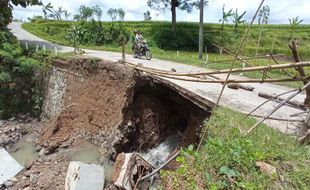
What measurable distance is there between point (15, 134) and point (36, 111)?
1.84 m

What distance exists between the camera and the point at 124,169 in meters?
7.08

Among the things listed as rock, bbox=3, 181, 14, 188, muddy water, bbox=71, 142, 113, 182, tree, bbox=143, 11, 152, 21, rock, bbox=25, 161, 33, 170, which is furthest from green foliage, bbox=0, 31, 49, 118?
tree, bbox=143, 11, 152, 21

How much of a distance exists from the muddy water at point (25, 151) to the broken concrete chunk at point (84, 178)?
3458 mm

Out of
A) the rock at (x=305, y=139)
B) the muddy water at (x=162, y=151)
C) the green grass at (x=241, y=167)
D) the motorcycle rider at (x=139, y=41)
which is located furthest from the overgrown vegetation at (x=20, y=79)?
the rock at (x=305, y=139)

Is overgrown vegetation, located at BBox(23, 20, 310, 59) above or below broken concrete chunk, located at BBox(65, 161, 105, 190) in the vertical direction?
above

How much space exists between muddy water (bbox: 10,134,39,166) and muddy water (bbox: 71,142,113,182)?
1.71 metres

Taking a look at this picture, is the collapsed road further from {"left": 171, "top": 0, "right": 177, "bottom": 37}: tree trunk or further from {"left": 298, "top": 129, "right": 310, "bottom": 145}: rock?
{"left": 171, "top": 0, "right": 177, "bottom": 37}: tree trunk

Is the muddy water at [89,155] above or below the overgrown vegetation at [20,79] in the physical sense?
below

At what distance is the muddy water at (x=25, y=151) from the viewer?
10836 millimetres

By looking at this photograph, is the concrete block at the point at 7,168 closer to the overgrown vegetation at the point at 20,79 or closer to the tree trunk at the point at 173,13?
the overgrown vegetation at the point at 20,79

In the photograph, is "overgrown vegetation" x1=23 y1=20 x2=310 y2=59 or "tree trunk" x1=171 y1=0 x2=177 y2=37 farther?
"tree trunk" x1=171 y1=0 x2=177 y2=37

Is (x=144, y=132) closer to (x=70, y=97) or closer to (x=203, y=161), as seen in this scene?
(x=70, y=97)

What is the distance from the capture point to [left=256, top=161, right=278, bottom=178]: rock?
359 cm

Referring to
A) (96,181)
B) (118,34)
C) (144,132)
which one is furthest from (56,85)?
(118,34)
